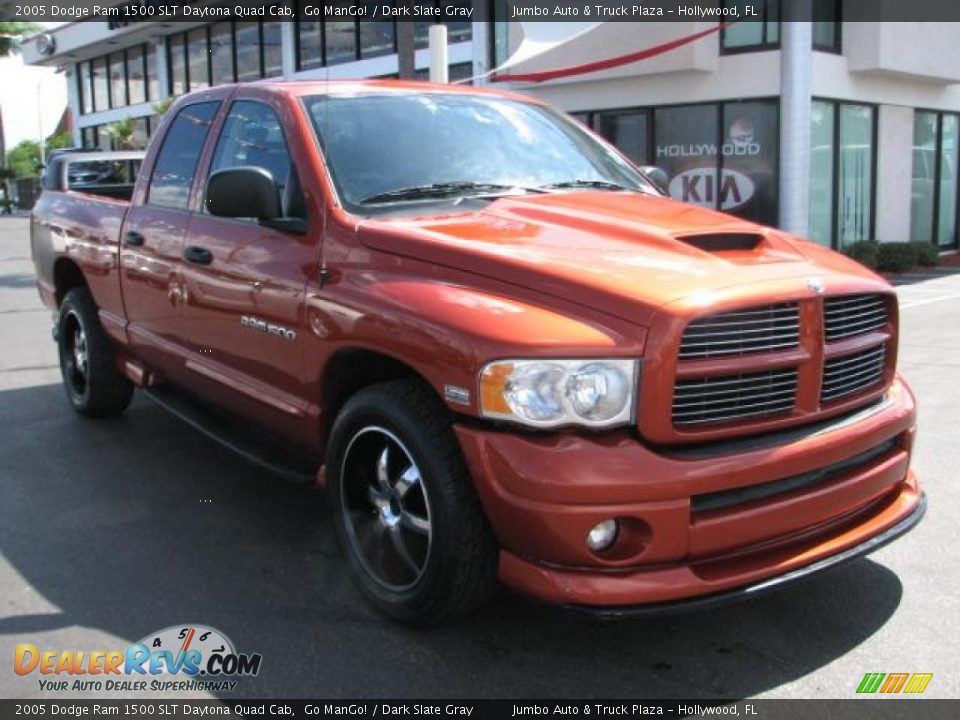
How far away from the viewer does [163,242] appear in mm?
5012

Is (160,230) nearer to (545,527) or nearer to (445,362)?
(445,362)

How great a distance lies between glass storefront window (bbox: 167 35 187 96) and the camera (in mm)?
30483

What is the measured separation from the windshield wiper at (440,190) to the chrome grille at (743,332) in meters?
1.41

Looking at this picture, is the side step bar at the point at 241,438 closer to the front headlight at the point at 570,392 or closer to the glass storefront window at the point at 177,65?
the front headlight at the point at 570,392

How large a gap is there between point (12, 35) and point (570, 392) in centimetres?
3529

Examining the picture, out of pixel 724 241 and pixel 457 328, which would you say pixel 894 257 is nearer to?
pixel 724 241

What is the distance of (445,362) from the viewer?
3.11 metres

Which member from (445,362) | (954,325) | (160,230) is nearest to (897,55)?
(954,325)

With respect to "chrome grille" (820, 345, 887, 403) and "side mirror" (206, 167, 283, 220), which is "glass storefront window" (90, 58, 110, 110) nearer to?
"side mirror" (206, 167, 283, 220)

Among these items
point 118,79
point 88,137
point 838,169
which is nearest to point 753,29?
point 838,169

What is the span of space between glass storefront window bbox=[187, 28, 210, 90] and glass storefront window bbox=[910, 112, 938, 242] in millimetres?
19770

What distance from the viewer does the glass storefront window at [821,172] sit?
1571 cm

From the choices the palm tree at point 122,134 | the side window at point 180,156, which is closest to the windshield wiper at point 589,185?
the side window at point 180,156

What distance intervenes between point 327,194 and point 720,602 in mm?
2141
